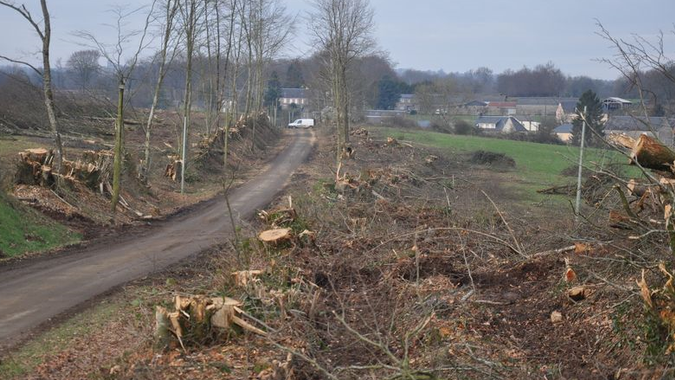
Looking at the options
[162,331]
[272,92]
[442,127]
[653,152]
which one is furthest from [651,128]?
[272,92]

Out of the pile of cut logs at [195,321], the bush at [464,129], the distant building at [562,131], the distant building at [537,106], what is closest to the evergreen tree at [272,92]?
the bush at [464,129]

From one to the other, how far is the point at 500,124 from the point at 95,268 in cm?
6421

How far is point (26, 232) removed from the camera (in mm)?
15828

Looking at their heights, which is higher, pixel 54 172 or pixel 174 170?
pixel 54 172

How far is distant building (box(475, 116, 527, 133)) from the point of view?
68438mm

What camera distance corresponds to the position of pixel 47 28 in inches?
746

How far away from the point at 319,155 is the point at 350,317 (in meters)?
36.7

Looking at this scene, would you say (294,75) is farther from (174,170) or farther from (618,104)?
(618,104)

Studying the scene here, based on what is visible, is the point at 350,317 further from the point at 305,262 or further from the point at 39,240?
the point at 39,240

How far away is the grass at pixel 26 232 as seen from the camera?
49.0 ft

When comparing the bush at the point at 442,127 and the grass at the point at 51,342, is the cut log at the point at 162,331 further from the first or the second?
the bush at the point at 442,127

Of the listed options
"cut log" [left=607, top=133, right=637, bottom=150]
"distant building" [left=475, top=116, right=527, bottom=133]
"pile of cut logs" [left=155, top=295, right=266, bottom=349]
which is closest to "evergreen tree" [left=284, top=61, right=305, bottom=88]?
"distant building" [left=475, top=116, right=527, bottom=133]

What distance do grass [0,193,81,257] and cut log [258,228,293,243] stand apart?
586cm

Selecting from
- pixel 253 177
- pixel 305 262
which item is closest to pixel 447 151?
pixel 253 177
